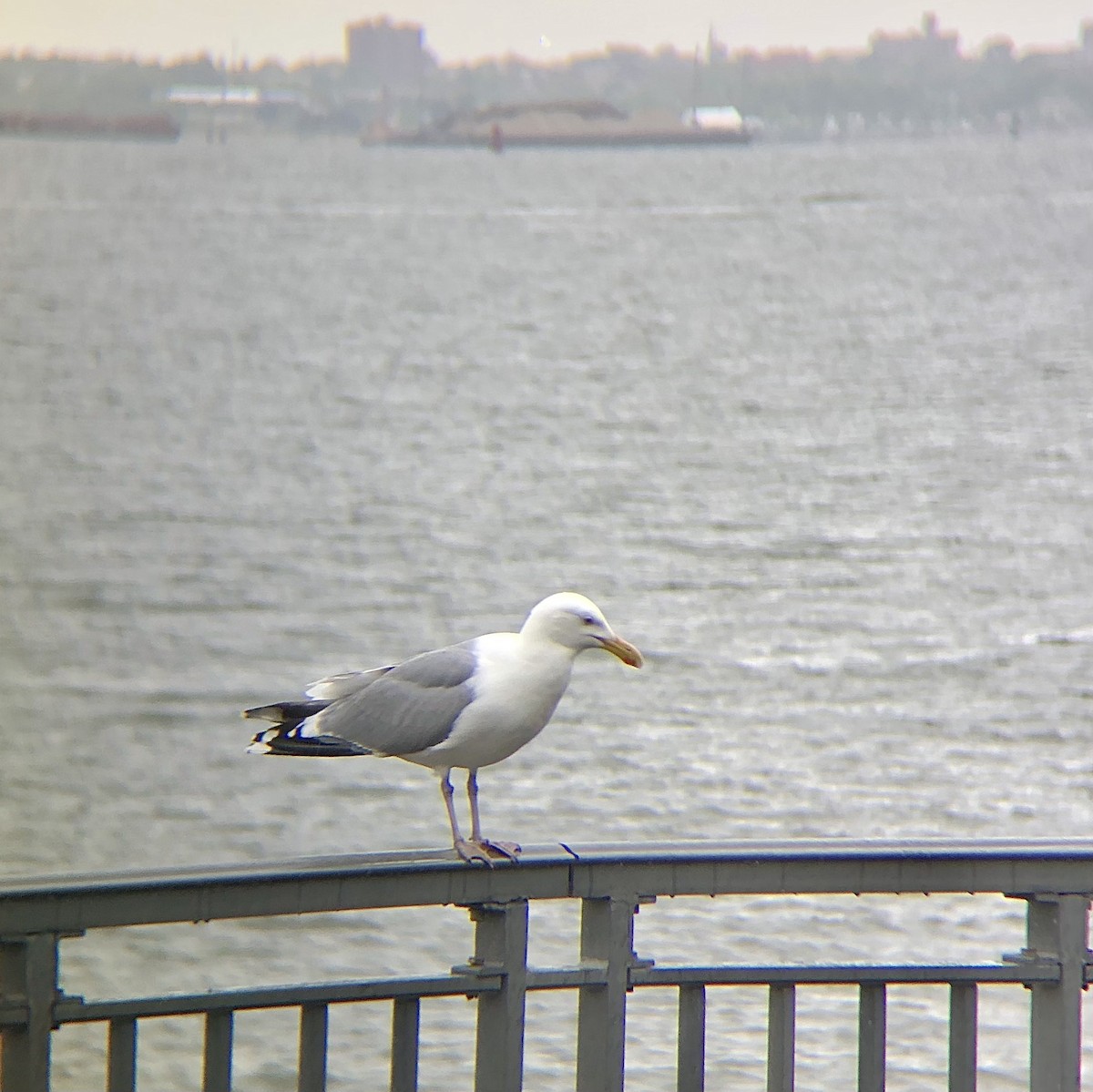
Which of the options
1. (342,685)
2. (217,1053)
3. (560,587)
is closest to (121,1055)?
(217,1053)

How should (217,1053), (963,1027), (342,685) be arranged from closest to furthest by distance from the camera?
(217,1053) < (963,1027) < (342,685)

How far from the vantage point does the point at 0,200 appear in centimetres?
12475

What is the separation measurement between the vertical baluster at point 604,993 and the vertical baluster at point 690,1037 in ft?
0.34

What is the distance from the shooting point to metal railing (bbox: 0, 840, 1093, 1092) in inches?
123

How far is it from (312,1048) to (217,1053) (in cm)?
16

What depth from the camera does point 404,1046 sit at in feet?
10.8

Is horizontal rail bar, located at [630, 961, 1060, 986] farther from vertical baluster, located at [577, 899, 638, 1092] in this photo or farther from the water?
the water

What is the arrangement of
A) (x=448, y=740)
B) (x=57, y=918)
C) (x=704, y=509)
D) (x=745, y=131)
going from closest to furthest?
(x=57, y=918), (x=448, y=740), (x=704, y=509), (x=745, y=131)

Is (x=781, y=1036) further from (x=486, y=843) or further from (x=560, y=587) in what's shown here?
(x=560, y=587)

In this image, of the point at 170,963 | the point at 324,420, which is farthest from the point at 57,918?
the point at 324,420

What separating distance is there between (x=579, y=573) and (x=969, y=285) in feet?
167

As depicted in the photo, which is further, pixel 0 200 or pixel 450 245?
pixel 0 200

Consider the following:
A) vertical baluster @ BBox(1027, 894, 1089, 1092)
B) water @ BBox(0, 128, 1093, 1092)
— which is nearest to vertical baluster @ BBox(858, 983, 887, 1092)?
vertical baluster @ BBox(1027, 894, 1089, 1092)

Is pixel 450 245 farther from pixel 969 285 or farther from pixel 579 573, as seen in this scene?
pixel 579 573
